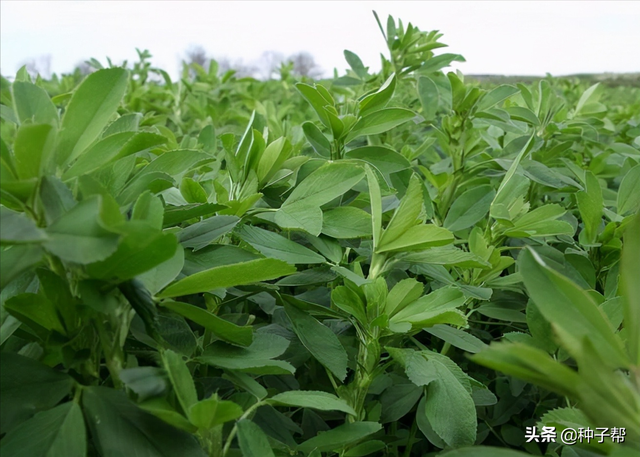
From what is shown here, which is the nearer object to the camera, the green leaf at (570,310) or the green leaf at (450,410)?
the green leaf at (570,310)

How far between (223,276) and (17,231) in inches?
5.1

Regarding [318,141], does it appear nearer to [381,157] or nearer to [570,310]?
[381,157]

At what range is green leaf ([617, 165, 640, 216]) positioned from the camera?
27.1 inches

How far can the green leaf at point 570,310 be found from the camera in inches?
11.8

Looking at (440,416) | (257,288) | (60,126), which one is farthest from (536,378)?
(60,126)

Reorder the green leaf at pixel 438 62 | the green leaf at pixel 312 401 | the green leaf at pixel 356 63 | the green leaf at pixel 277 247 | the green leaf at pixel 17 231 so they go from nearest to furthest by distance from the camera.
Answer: the green leaf at pixel 17 231 < the green leaf at pixel 312 401 < the green leaf at pixel 277 247 < the green leaf at pixel 438 62 < the green leaf at pixel 356 63

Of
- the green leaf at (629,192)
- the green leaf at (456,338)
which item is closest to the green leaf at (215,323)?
the green leaf at (456,338)

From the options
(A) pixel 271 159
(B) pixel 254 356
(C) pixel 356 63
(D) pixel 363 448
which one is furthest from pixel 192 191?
(C) pixel 356 63

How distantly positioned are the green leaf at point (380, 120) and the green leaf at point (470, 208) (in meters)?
0.17

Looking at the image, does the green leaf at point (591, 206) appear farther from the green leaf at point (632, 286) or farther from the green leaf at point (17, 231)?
the green leaf at point (17, 231)

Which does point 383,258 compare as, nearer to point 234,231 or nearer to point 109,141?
point 234,231

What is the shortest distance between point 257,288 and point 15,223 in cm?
24

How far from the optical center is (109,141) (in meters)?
→ 0.39

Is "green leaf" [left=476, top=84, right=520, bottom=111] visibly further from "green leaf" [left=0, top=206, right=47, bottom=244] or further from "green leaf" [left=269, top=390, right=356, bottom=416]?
"green leaf" [left=0, top=206, right=47, bottom=244]
